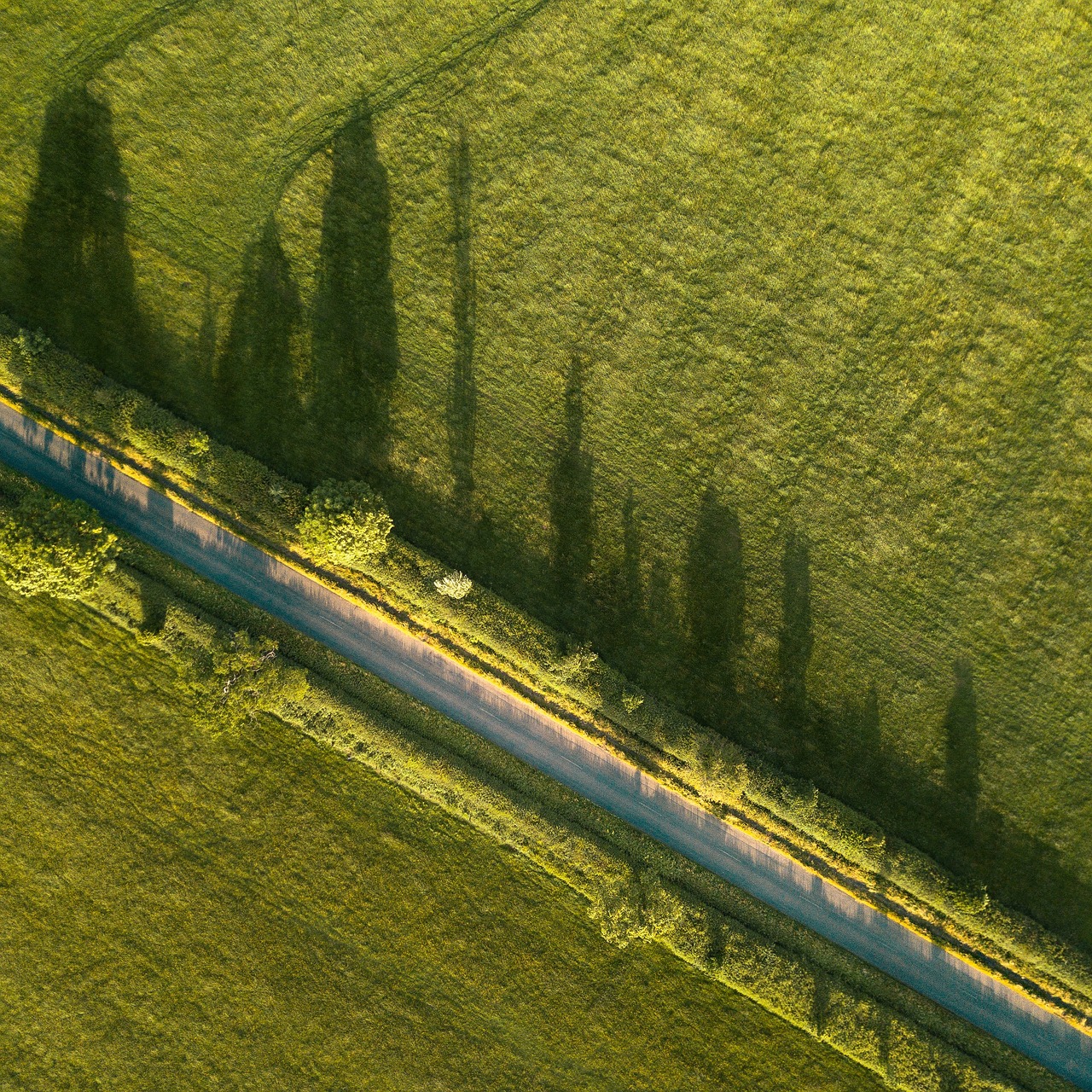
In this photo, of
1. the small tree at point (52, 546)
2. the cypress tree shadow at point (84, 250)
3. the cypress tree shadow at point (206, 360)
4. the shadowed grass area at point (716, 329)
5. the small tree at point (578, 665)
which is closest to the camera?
the small tree at point (52, 546)

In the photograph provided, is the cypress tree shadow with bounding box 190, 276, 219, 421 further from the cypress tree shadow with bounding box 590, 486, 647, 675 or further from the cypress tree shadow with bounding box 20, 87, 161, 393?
the cypress tree shadow with bounding box 590, 486, 647, 675

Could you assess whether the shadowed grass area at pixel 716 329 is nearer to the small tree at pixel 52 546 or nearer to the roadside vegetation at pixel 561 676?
the roadside vegetation at pixel 561 676

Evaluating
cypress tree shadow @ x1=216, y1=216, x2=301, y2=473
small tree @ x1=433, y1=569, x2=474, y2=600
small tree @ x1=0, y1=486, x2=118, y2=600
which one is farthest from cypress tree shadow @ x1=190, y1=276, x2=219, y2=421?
small tree @ x1=433, y1=569, x2=474, y2=600

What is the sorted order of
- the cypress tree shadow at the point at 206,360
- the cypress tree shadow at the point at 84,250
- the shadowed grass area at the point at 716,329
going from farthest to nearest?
1. the shadowed grass area at the point at 716,329
2. the cypress tree shadow at the point at 206,360
3. the cypress tree shadow at the point at 84,250

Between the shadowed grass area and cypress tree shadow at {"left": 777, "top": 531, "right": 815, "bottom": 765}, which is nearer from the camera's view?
the shadowed grass area

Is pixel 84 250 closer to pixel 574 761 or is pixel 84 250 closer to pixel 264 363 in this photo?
pixel 264 363

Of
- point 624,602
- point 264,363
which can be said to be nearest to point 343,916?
point 624,602

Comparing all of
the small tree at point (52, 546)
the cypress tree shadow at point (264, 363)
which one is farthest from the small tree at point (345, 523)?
the small tree at point (52, 546)
